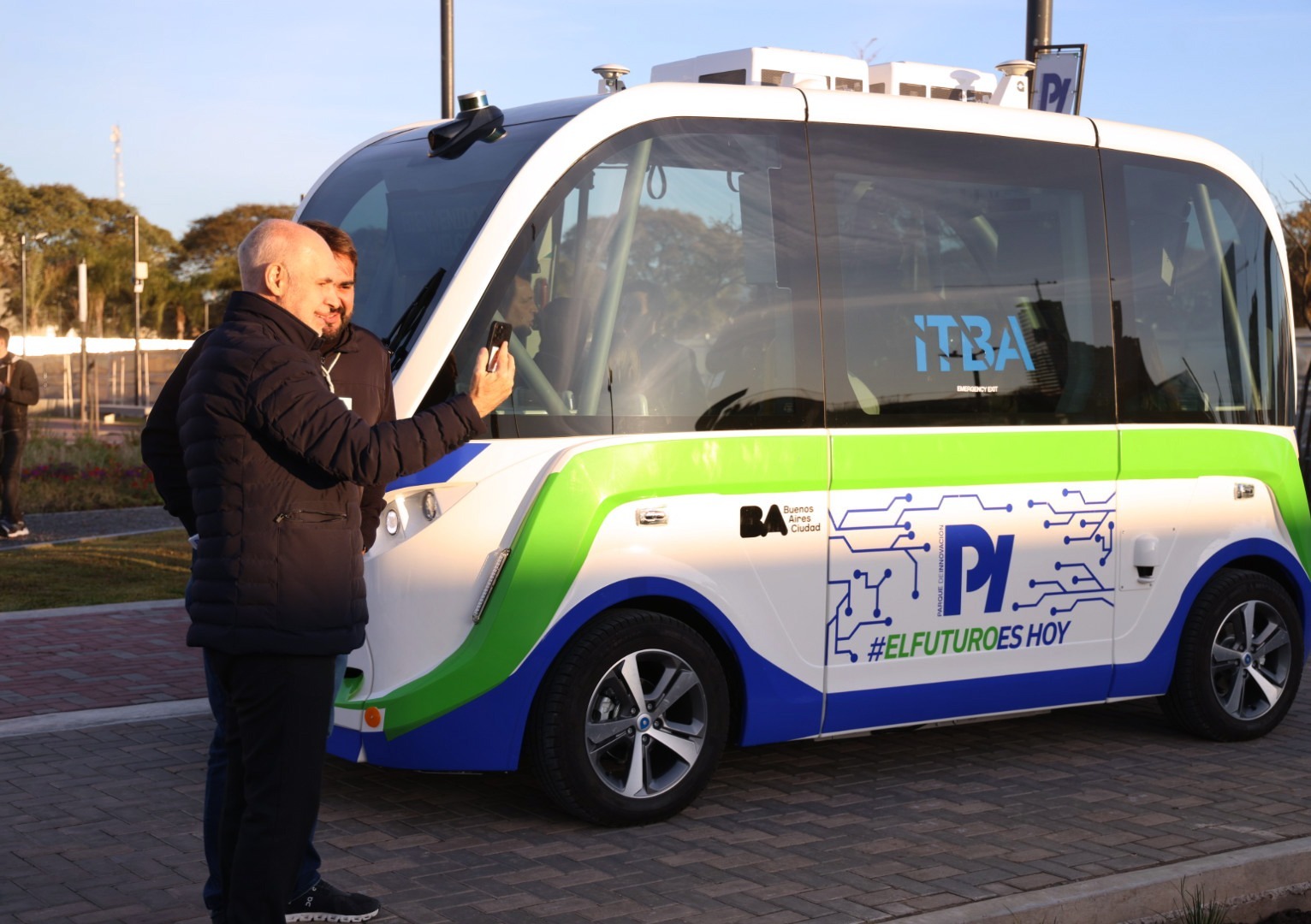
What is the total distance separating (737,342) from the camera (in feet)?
20.8

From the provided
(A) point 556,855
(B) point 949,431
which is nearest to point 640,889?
(A) point 556,855

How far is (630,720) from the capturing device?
611 centimetres

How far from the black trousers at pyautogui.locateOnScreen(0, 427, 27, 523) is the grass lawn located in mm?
778

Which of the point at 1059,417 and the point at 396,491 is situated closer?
the point at 396,491

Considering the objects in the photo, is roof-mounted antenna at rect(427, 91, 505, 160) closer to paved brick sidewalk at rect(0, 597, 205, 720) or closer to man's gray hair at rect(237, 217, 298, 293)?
man's gray hair at rect(237, 217, 298, 293)

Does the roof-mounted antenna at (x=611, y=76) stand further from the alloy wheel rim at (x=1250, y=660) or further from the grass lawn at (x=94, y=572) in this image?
the grass lawn at (x=94, y=572)

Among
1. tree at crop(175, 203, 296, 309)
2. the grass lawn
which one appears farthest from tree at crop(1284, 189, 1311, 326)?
tree at crop(175, 203, 296, 309)

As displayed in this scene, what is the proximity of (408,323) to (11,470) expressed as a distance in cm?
1027

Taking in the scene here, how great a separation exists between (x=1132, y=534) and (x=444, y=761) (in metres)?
3.31

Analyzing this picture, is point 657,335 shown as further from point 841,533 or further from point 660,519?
point 841,533

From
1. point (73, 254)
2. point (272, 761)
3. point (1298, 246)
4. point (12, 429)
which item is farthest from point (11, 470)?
point (73, 254)

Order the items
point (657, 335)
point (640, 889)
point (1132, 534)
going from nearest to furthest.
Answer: point (640, 889)
point (657, 335)
point (1132, 534)

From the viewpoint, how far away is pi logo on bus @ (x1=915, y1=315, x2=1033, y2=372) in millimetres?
6840

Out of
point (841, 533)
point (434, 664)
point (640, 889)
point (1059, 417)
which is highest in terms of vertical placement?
point (1059, 417)
